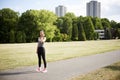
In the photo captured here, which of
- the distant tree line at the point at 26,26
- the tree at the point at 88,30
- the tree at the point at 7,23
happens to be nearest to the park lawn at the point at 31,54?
the distant tree line at the point at 26,26

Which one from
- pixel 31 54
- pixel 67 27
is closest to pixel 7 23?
pixel 67 27

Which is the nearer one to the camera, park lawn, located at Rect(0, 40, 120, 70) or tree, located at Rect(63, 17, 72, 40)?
park lawn, located at Rect(0, 40, 120, 70)

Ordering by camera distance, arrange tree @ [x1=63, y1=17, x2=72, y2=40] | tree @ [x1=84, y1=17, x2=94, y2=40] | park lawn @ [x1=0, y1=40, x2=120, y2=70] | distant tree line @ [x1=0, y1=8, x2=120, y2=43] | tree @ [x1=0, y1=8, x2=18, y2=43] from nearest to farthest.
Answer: park lawn @ [x1=0, y1=40, x2=120, y2=70], distant tree line @ [x1=0, y1=8, x2=120, y2=43], tree @ [x1=0, y1=8, x2=18, y2=43], tree @ [x1=63, y1=17, x2=72, y2=40], tree @ [x1=84, y1=17, x2=94, y2=40]

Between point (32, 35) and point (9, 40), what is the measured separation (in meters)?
6.55

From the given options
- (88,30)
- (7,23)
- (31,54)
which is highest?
(7,23)

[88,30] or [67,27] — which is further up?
[67,27]

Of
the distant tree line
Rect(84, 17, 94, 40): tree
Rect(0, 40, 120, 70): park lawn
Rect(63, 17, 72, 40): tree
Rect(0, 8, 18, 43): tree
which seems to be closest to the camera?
Rect(0, 40, 120, 70): park lawn

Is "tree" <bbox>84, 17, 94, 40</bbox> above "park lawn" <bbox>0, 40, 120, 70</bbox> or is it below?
above

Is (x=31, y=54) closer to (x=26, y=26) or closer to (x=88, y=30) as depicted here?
(x=26, y=26)

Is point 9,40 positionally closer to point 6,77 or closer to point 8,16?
point 8,16

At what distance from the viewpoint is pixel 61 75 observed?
11211 mm

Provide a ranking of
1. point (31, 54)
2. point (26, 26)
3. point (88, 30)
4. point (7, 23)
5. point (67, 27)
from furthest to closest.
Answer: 1. point (88, 30)
2. point (67, 27)
3. point (26, 26)
4. point (7, 23)
5. point (31, 54)

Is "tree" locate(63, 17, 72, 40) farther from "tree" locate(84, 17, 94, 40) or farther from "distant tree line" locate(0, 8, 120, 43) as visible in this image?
"tree" locate(84, 17, 94, 40)

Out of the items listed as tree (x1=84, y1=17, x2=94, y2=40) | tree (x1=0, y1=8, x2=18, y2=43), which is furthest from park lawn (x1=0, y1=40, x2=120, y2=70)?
tree (x1=84, y1=17, x2=94, y2=40)
